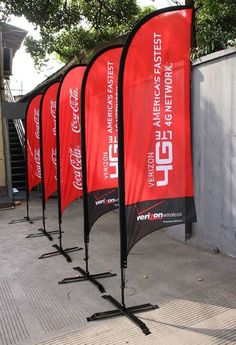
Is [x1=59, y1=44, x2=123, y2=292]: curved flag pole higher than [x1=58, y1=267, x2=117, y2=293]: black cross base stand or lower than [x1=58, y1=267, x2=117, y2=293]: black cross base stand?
higher

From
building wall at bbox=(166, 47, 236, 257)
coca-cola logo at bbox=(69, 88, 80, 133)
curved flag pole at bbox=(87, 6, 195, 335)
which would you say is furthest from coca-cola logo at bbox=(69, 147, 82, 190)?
curved flag pole at bbox=(87, 6, 195, 335)

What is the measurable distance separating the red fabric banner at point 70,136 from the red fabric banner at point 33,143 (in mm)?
2234

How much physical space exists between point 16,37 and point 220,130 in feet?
47.5

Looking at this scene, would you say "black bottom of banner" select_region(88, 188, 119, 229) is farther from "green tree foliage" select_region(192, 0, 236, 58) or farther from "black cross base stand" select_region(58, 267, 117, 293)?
"green tree foliage" select_region(192, 0, 236, 58)

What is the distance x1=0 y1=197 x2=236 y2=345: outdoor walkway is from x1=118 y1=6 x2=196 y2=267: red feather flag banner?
72 cm

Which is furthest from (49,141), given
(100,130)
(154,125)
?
(154,125)

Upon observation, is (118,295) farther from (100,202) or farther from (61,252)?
(61,252)

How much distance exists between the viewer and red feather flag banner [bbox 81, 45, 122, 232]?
475cm

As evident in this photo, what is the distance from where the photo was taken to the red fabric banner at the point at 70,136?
5.58 meters

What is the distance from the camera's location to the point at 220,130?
5309 mm

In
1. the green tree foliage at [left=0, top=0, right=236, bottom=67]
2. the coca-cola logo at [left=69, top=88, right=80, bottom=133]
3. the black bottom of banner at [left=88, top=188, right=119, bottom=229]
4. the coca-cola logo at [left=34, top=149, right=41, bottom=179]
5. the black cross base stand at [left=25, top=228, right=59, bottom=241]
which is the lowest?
the black cross base stand at [left=25, top=228, right=59, bottom=241]

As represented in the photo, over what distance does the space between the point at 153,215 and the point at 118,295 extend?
1.25 meters

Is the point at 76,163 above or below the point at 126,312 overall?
above

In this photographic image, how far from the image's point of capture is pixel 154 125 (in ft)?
12.3
